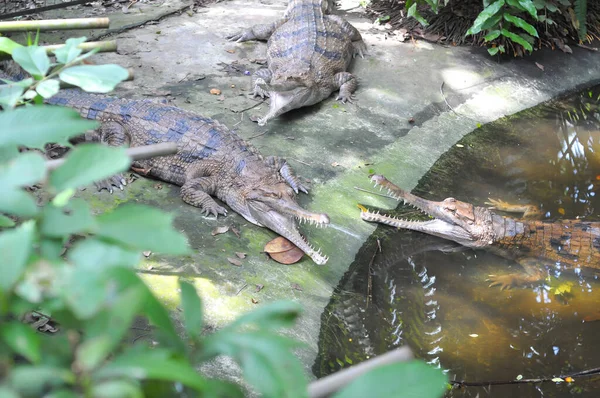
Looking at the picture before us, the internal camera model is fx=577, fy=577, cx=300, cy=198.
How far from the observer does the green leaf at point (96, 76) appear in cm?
114

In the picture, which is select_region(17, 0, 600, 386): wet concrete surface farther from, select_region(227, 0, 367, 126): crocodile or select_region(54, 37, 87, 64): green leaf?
select_region(54, 37, 87, 64): green leaf

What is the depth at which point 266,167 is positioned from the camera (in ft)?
15.9

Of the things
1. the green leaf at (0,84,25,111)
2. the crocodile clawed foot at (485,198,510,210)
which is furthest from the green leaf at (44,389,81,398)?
the crocodile clawed foot at (485,198,510,210)

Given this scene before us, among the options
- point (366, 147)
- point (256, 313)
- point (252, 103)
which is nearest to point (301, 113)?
point (252, 103)

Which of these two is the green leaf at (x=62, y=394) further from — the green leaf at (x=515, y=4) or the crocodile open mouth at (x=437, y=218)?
the green leaf at (x=515, y=4)

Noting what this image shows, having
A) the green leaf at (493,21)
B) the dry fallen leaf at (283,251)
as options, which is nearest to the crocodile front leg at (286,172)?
the dry fallen leaf at (283,251)

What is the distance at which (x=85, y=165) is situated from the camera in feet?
2.64

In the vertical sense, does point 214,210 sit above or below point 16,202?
below

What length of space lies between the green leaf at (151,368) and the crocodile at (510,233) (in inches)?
157

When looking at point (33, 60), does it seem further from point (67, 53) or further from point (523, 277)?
point (523, 277)

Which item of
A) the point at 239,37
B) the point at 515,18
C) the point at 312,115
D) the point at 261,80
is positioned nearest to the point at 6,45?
the point at 312,115

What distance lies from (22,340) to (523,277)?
439cm

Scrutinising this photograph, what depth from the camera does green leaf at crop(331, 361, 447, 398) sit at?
2.46 ft

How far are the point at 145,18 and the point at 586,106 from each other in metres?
5.69
